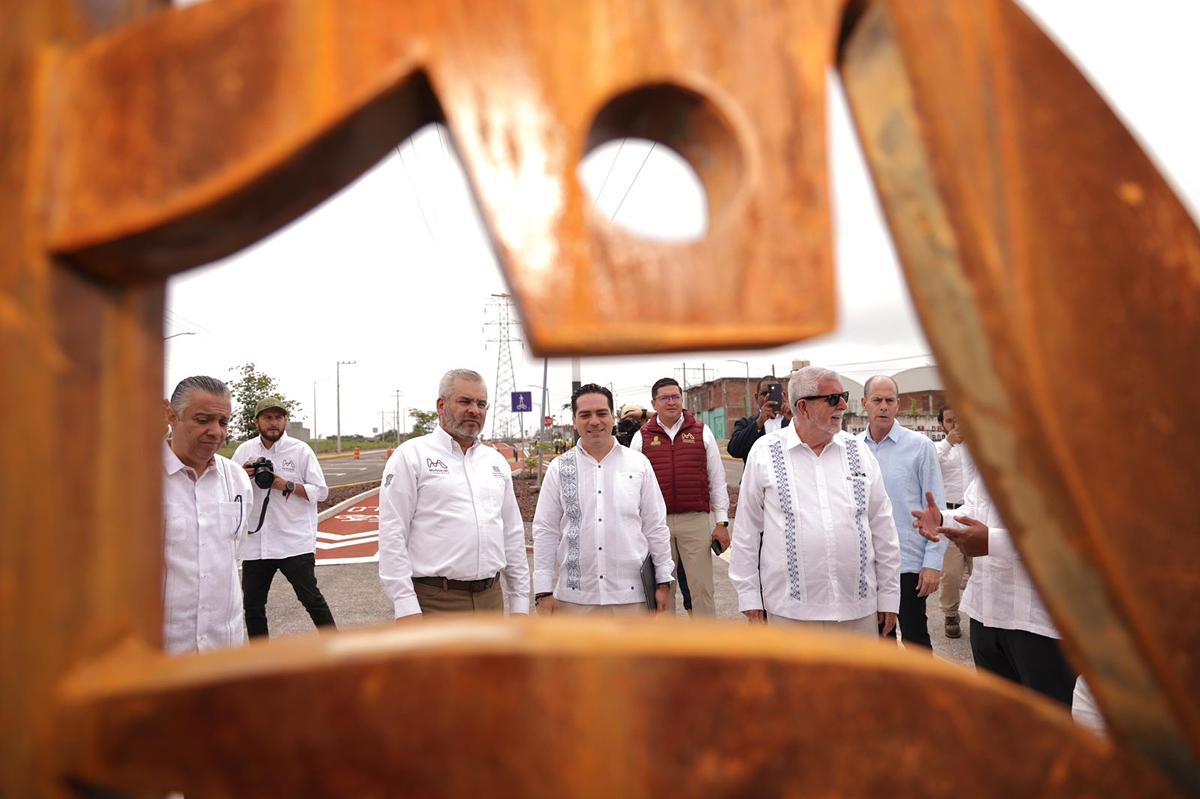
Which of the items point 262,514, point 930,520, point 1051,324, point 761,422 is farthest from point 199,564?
point 761,422

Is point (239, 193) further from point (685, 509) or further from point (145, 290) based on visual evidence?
point (685, 509)

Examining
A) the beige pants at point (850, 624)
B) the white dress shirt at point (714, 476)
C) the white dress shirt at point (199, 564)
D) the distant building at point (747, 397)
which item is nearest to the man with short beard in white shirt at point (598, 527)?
the beige pants at point (850, 624)

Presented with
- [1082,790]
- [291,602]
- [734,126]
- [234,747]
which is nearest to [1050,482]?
[1082,790]

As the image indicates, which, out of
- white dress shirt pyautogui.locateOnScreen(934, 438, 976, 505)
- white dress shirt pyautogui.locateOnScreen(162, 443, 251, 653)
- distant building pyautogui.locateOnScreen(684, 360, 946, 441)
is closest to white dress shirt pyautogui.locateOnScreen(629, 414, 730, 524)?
white dress shirt pyautogui.locateOnScreen(934, 438, 976, 505)

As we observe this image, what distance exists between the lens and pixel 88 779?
0.47 meters

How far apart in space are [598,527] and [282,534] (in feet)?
6.50

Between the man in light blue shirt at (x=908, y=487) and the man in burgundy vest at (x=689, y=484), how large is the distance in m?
0.95

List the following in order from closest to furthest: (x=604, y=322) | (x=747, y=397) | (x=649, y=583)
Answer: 1. (x=604, y=322)
2. (x=649, y=583)
3. (x=747, y=397)

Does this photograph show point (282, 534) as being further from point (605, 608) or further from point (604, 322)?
point (604, 322)

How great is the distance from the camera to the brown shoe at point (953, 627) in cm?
416

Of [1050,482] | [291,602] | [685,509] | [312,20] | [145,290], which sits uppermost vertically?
[312,20]

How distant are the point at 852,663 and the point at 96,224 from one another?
0.58 meters

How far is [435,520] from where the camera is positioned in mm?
2787

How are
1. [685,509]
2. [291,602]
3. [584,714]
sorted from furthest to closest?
1. [291,602]
2. [685,509]
3. [584,714]
